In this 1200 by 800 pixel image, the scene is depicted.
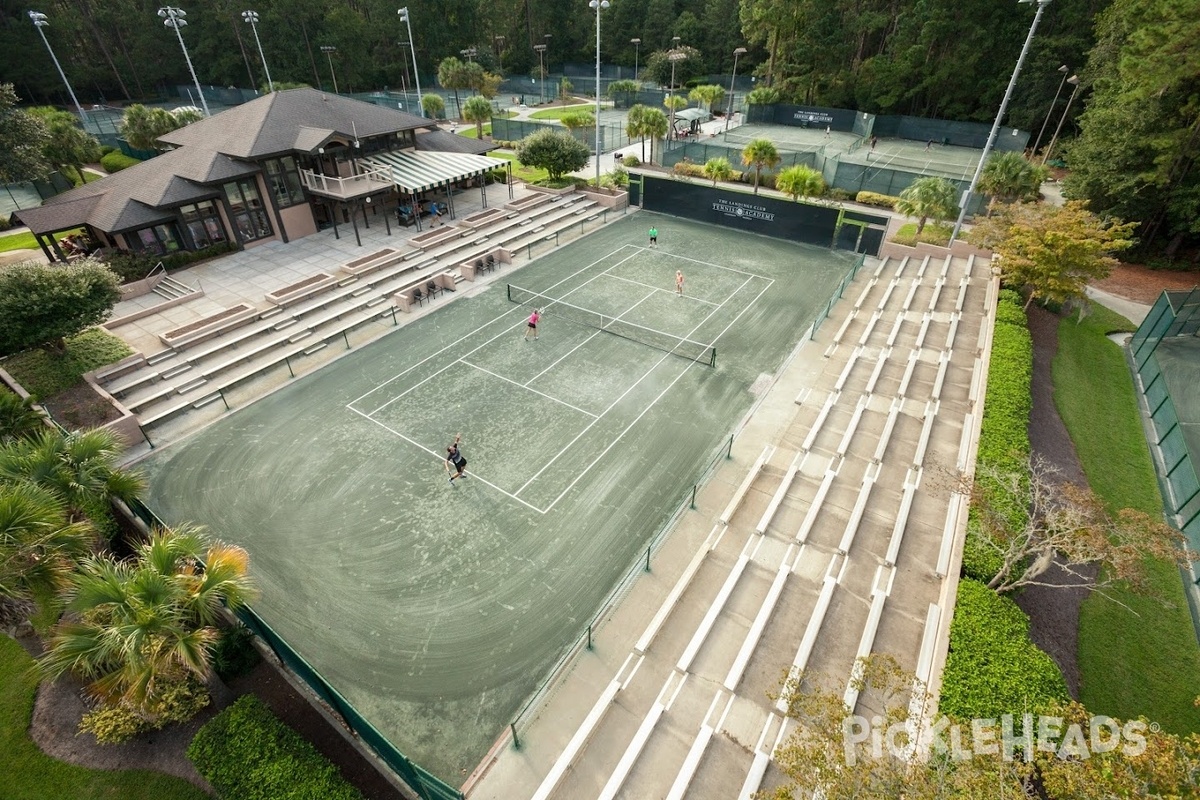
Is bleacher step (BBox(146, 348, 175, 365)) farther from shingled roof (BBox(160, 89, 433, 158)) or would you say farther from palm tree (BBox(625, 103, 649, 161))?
palm tree (BBox(625, 103, 649, 161))

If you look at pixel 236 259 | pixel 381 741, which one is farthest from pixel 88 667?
pixel 236 259

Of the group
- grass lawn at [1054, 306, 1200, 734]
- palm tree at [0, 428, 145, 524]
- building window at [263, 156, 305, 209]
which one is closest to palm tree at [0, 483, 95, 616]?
palm tree at [0, 428, 145, 524]

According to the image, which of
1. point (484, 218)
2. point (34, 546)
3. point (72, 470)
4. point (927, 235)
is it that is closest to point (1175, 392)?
point (927, 235)

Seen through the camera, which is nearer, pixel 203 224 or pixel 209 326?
pixel 209 326

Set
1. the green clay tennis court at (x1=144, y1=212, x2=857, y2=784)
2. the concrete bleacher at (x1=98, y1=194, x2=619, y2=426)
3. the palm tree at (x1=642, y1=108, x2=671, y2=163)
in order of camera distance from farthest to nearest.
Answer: the palm tree at (x1=642, y1=108, x2=671, y2=163) → the concrete bleacher at (x1=98, y1=194, x2=619, y2=426) → the green clay tennis court at (x1=144, y1=212, x2=857, y2=784)

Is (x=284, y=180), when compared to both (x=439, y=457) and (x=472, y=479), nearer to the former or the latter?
(x=439, y=457)

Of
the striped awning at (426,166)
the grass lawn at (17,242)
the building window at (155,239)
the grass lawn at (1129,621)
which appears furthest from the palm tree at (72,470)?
the grass lawn at (17,242)

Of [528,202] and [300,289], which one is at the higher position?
[528,202]
